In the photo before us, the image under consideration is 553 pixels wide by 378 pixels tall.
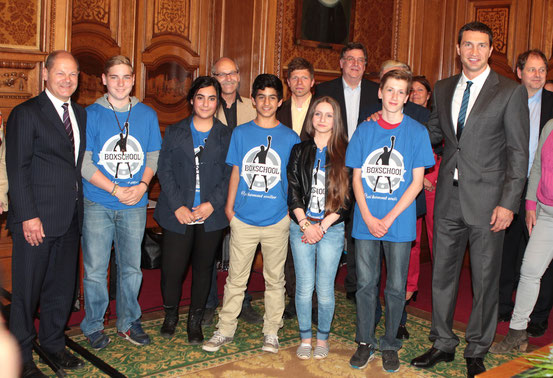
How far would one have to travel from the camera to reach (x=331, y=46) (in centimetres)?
591

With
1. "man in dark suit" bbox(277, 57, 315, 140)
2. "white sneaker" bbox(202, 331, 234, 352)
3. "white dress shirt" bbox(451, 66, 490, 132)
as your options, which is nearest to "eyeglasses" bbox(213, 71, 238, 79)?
"man in dark suit" bbox(277, 57, 315, 140)

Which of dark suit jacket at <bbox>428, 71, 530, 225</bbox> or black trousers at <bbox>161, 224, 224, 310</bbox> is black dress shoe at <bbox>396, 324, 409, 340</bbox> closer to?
dark suit jacket at <bbox>428, 71, 530, 225</bbox>

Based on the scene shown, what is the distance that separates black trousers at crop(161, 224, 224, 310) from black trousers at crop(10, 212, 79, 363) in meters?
0.51

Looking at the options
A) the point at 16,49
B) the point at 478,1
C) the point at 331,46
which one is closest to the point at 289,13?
the point at 331,46

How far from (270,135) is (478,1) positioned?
3.61m

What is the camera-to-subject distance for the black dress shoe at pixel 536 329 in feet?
12.7

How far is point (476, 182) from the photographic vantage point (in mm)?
3109

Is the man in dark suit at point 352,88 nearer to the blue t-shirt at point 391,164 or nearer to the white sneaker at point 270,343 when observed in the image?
the blue t-shirt at point 391,164

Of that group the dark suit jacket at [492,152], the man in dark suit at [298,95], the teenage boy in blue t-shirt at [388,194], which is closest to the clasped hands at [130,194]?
the man in dark suit at [298,95]

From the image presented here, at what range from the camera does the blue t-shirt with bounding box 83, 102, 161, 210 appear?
323 centimetres

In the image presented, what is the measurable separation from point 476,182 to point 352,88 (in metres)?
1.25

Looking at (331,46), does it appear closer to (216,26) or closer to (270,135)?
(216,26)

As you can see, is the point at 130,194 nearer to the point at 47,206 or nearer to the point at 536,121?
the point at 47,206

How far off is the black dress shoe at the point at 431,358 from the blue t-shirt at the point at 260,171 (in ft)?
3.54
